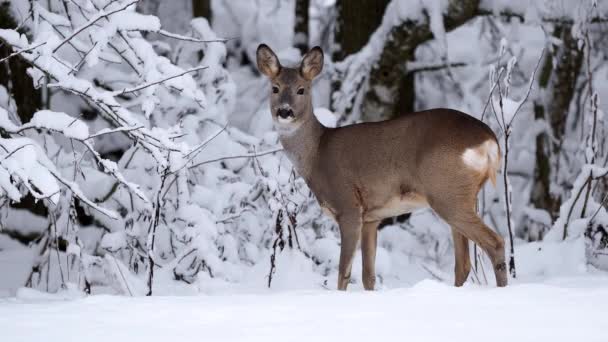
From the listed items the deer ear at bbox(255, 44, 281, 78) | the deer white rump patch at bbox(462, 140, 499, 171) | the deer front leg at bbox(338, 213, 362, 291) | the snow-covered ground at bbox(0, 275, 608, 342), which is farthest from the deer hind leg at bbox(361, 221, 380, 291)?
the snow-covered ground at bbox(0, 275, 608, 342)

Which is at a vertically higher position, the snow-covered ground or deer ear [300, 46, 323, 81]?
deer ear [300, 46, 323, 81]

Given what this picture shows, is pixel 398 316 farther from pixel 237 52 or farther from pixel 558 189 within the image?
pixel 237 52

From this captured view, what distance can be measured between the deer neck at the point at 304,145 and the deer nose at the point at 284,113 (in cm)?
20

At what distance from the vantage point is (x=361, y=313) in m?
3.59

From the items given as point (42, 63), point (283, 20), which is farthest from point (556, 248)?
point (283, 20)

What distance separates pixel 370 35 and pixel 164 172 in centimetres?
400

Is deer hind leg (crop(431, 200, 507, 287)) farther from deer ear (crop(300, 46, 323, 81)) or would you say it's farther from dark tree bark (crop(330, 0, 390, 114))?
dark tree bark (crop(330, 0, 390, 114))

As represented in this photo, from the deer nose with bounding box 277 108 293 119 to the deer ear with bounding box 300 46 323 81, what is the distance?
0.39 metres

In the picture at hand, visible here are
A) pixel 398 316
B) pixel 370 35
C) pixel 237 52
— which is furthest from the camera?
pixel 237 52

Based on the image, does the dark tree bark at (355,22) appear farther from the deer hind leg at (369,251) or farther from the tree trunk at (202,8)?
the deer hind leg at (369,251)

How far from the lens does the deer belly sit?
5523 mm

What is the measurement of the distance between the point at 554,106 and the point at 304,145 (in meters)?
3.98

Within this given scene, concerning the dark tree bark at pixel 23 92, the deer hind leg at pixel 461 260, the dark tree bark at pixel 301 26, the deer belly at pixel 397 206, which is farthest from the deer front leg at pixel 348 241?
the dark tree bark at pixel 301 26

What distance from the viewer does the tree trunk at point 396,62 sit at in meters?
8.20
